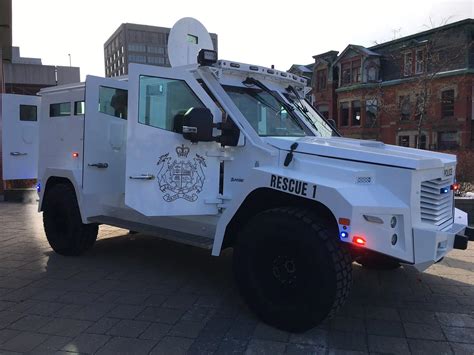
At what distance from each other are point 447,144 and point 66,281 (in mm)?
30600

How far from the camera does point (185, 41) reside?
604 cm

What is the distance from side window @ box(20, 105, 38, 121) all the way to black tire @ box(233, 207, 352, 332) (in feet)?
30.7

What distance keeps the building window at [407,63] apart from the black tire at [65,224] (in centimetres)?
2333

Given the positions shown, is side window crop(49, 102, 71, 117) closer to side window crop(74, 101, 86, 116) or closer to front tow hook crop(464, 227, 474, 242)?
side window crop(74, 101, 86, 116)

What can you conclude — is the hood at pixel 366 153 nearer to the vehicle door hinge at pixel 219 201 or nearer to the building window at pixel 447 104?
the vehicle door hinge at pixel 219 201

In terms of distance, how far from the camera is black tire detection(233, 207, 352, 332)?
3.55m

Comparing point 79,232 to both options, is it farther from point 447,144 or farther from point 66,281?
point 447,144

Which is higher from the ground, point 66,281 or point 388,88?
point 388,88

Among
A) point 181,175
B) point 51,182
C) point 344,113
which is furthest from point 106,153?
point 344,113

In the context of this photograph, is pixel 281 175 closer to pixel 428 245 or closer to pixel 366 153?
pixel 366 153

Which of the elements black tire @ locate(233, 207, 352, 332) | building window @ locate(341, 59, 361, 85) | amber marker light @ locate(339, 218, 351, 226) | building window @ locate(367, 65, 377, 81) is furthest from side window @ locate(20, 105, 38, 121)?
building window @ locate(341, 59, 361, 85)

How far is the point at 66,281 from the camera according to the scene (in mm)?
5242

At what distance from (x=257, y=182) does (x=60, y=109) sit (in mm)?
3462

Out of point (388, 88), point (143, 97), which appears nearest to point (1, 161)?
point (143, 97)
